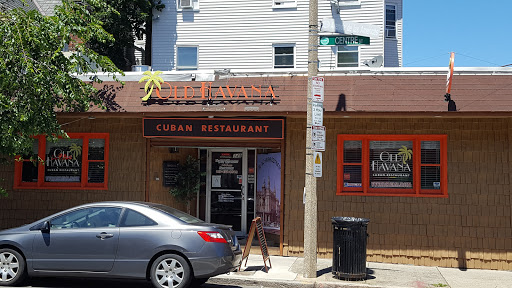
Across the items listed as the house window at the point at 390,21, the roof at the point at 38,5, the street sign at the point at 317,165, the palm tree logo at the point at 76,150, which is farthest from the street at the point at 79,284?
the house window at the point at 390,21

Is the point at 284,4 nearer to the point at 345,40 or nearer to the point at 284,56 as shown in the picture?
the point at 284,56

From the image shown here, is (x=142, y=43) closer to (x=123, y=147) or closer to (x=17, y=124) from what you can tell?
(x=123, y=147)

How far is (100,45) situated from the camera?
25297mm

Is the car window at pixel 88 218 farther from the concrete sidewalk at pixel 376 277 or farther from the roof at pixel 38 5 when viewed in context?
the roof at pixel 38 5

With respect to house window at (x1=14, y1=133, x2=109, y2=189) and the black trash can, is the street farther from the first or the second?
house window at (x1=14, y1=133, x2=109, y2=189)

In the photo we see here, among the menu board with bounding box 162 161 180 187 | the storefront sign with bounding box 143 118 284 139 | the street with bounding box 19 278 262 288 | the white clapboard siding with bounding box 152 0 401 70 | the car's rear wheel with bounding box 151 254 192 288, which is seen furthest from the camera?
the white clapboard siding with bounding box 152 0 401 70

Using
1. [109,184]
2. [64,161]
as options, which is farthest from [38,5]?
[109,184]

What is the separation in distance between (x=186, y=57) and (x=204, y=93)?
11.1 m

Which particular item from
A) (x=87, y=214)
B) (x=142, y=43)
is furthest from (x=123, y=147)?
(x=142, y=43)

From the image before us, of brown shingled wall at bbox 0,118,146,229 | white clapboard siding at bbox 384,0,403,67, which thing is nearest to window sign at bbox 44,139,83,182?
brown shingled wall at bbox 0,118,146,229

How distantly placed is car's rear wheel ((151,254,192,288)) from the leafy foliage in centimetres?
511

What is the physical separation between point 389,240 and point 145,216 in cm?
575

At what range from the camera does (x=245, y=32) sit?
2219 centimetres

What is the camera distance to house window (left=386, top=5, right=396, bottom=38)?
24188 millimetres
